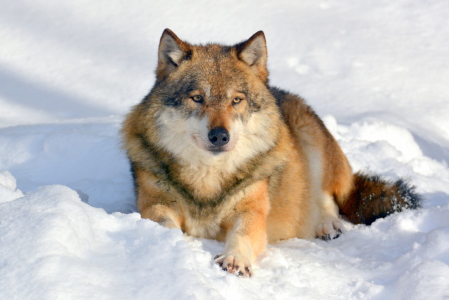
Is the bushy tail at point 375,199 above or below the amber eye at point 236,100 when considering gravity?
below

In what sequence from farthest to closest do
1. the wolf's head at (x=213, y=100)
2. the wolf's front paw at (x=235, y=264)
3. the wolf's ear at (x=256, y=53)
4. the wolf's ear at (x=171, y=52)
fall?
1. the wolf's ear at (x=256, y=53)
2. the wolf's ear at (x=171, y=52)
3. the wolf's head at (x=213, y=100)
4. the wolf's front paw at (x=235, y=264)

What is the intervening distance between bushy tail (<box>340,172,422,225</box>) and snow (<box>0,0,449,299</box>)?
0.67ft

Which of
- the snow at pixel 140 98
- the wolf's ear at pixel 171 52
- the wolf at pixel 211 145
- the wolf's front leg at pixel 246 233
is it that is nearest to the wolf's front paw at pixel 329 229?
the snow at pixel 140 98

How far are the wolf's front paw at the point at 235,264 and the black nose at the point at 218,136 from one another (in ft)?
2.40

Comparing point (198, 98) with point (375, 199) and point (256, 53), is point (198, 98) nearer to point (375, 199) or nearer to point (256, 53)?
point (256, 53)

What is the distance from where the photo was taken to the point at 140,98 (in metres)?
8.66

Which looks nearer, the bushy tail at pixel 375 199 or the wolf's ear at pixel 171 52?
the wolf's ear at pixel 171 52

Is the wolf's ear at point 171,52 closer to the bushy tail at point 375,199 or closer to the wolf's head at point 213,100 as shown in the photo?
the wolf's head at point 213,100

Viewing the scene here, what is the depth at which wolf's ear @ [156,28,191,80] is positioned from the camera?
368 cm

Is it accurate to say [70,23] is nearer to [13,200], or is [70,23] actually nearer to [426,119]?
[426,119]

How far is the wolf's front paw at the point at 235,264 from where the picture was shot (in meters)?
2.85

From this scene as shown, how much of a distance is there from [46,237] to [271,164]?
1915 mm

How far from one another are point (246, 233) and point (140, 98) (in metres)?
5.73

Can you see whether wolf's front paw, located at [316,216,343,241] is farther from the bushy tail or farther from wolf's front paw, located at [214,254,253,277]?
wolf's front paw, located at [214,254,253,277]
